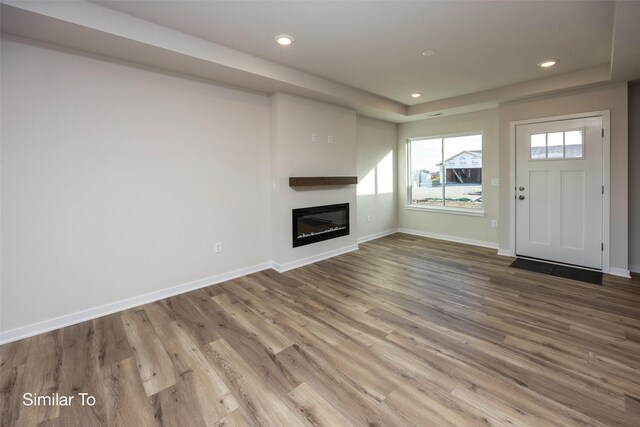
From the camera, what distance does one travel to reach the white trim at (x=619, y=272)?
3.58 m

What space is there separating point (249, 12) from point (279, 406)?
2720 mm

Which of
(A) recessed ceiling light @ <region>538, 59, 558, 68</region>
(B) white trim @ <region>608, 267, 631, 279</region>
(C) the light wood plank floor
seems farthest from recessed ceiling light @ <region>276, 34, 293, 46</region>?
(B) white trim @ <region>608, 267, 631, 279</region>

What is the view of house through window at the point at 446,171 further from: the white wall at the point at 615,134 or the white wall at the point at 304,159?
the white wall at the point at 304,159

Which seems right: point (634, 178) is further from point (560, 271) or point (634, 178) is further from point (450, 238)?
point (450, 238)

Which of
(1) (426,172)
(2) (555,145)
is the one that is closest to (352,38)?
(2) (555,145)

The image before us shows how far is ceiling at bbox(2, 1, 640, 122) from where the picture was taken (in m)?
2.19

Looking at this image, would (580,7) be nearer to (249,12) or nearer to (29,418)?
(249,12)

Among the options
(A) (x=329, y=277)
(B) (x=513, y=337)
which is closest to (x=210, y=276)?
(A) (x=329, y=277)

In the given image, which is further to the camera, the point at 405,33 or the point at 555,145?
the point at 555,145

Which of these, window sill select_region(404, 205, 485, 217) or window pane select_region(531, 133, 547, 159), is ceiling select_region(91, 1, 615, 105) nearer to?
window pane select_region(531, 133, 547, 159)

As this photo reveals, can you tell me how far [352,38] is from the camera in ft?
8.92

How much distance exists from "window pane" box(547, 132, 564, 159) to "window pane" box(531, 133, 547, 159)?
0.15ft

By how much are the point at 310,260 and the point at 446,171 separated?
3.21 metres

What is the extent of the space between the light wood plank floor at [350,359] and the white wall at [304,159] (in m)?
0.92
